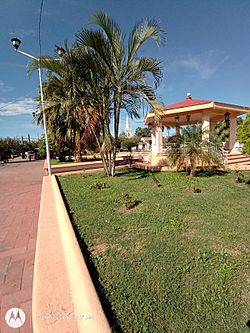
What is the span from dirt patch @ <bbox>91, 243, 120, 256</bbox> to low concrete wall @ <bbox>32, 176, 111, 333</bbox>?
0.28m

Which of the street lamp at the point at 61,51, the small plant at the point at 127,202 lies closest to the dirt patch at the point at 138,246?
the small plant at the point at 127,202

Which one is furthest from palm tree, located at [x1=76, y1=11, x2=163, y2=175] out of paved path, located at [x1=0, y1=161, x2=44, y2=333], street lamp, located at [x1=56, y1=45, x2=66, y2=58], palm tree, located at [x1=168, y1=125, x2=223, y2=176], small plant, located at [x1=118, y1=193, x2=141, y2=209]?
paved path, located at [x1=0, y1=161, x2=44, y2=333]

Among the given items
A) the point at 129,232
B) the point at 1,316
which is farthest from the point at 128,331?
the point at 129,232

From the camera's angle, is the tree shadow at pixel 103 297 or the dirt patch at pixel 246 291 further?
the dirt patch at pixel 246 291

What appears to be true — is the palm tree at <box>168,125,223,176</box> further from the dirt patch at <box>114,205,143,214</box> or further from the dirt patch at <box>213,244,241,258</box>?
the dirt patch at <box>213,244,241,258</box>

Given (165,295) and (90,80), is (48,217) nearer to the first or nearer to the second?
(165,295)

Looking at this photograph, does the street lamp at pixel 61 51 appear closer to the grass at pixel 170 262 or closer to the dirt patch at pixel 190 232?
the grass at pixel 170 262

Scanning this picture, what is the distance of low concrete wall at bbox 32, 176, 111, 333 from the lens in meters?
1.63

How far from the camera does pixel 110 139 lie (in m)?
8.06

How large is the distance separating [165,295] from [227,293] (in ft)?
2.05

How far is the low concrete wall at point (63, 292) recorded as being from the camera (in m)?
1.63

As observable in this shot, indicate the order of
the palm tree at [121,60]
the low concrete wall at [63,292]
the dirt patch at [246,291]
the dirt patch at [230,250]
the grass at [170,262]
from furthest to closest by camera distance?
the palm tree at [121,60], the dirt patch at [230,250], the dirt patch at [246,291], the grass at [170,262], the low concrete wall at [63,292]

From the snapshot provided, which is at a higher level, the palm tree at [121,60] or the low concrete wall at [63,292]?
the palm tree at [121,60]

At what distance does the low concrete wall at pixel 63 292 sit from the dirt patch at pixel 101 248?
0.28 m
